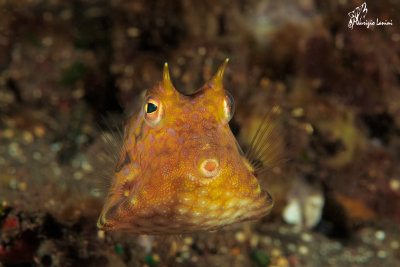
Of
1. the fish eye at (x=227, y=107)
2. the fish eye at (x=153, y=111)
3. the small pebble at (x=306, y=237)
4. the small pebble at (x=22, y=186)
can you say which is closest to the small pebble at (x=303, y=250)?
the small pebble at (x=306, y=237)

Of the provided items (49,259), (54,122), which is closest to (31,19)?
(54,122)

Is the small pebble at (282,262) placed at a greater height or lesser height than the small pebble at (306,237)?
lesser

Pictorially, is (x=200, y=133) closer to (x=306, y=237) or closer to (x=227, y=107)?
(x=227, y=107)

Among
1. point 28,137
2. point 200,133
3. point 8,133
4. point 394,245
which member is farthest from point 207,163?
point 8,133

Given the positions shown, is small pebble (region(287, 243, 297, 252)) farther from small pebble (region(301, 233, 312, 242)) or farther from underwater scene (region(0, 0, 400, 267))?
small pebble (region(301, 233, 312, 242))

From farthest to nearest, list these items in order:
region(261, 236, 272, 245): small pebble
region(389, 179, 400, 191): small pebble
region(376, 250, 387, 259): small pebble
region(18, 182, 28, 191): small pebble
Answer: region(389, 179, 400, 191): small pebble
region(376, 250, 387, 259): small pebble
region(261, 236, 272, 245): small pebble
region(18, 182, 28, 191): small pebble

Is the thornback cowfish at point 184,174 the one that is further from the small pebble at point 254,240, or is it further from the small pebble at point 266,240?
the small pebble at point 266,240

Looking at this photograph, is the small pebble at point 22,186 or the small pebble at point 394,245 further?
the small pebble at point 394,245

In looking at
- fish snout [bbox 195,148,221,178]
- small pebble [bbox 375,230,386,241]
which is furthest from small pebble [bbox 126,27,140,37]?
small pebble [bbox 375,230,386,241]
